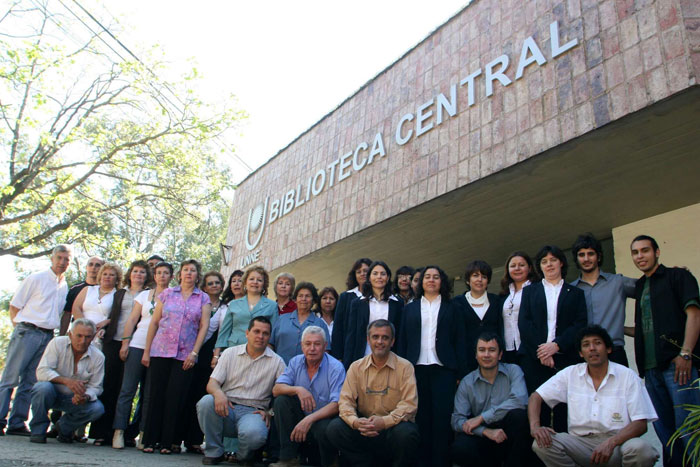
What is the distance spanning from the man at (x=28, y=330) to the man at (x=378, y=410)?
2.83m

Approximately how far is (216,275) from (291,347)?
3.95ft

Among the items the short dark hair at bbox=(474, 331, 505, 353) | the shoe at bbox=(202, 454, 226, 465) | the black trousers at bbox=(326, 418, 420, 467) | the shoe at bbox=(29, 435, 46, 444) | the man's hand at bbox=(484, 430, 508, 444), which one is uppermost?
the short dark hair at bbox=(474, 331, 505, 353)

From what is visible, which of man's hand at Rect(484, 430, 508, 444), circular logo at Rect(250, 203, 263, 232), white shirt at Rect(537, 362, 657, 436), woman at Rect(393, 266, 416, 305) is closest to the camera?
white shirt at Rect(537, 362, 657, 436)

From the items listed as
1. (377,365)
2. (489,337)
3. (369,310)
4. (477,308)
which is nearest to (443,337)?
(489,337)

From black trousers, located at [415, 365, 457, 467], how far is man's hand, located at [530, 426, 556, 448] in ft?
2.09

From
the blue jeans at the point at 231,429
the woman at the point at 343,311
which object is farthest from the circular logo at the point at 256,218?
the blue jeans at the point at 231,429

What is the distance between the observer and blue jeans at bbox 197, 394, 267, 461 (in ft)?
12.2

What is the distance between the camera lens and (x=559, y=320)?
378 cm

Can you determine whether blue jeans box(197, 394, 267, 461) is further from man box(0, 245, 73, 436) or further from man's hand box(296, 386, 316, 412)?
man box(0, 245, 73, 436)

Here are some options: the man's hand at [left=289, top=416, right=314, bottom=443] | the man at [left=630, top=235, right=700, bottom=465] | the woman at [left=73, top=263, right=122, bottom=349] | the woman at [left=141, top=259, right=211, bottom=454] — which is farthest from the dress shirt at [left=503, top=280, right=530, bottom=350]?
the woman at [left=73, top=263, right=122, bottom=349]

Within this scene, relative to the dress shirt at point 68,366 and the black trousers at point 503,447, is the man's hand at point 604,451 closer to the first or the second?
the black trousers at point 503,447

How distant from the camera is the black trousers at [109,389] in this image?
4504 millimetres

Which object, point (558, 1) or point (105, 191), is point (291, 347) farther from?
point (105, 191)

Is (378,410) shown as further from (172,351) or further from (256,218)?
(256,218)
